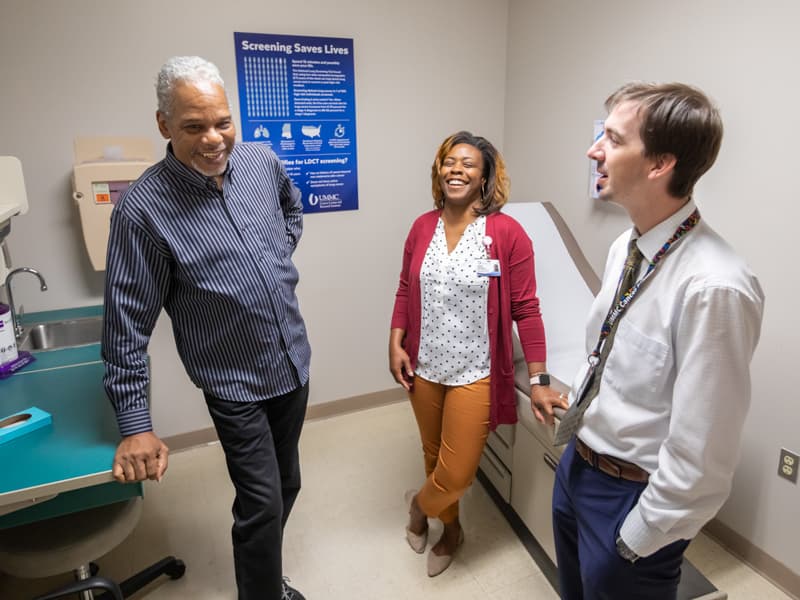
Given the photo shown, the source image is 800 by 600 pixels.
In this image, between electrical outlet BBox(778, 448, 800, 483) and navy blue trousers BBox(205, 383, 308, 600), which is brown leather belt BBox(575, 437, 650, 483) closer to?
navy blue trousers BBox(205, 383, 308, 600)

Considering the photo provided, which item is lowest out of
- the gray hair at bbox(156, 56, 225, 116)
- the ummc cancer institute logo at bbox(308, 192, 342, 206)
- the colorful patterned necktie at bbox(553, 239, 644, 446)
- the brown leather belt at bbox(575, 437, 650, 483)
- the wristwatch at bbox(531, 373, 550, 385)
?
the wristwatch at bbox(531, 373, 550, 385)

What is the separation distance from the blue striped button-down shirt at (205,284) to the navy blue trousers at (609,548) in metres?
0.84

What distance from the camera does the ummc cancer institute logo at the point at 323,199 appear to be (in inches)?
107

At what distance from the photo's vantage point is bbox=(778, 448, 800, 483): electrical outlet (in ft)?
5.67

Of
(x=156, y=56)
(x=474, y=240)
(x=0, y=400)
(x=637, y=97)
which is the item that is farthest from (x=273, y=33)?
(x=637, y=97)

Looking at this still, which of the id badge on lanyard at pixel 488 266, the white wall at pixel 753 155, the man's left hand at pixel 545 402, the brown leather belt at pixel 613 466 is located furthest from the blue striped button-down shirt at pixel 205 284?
the white wall at pixel 753 155

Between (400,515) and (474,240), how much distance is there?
122 centimetres

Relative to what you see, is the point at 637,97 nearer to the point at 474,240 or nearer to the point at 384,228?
the point at 474,240

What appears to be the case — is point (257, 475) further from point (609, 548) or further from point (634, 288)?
point (634, 288)

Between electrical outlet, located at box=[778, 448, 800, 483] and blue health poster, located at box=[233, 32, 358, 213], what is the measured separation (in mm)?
2092

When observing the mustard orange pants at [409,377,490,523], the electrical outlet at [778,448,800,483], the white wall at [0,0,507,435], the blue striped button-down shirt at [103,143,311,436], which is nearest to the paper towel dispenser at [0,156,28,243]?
the white wall at [0,0,507,435]

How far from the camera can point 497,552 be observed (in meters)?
2.01

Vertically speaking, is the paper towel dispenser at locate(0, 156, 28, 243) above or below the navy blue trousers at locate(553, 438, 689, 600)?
above

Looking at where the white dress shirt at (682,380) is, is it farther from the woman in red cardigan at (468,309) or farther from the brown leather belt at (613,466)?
the woman in red cardigan at (468,309)
